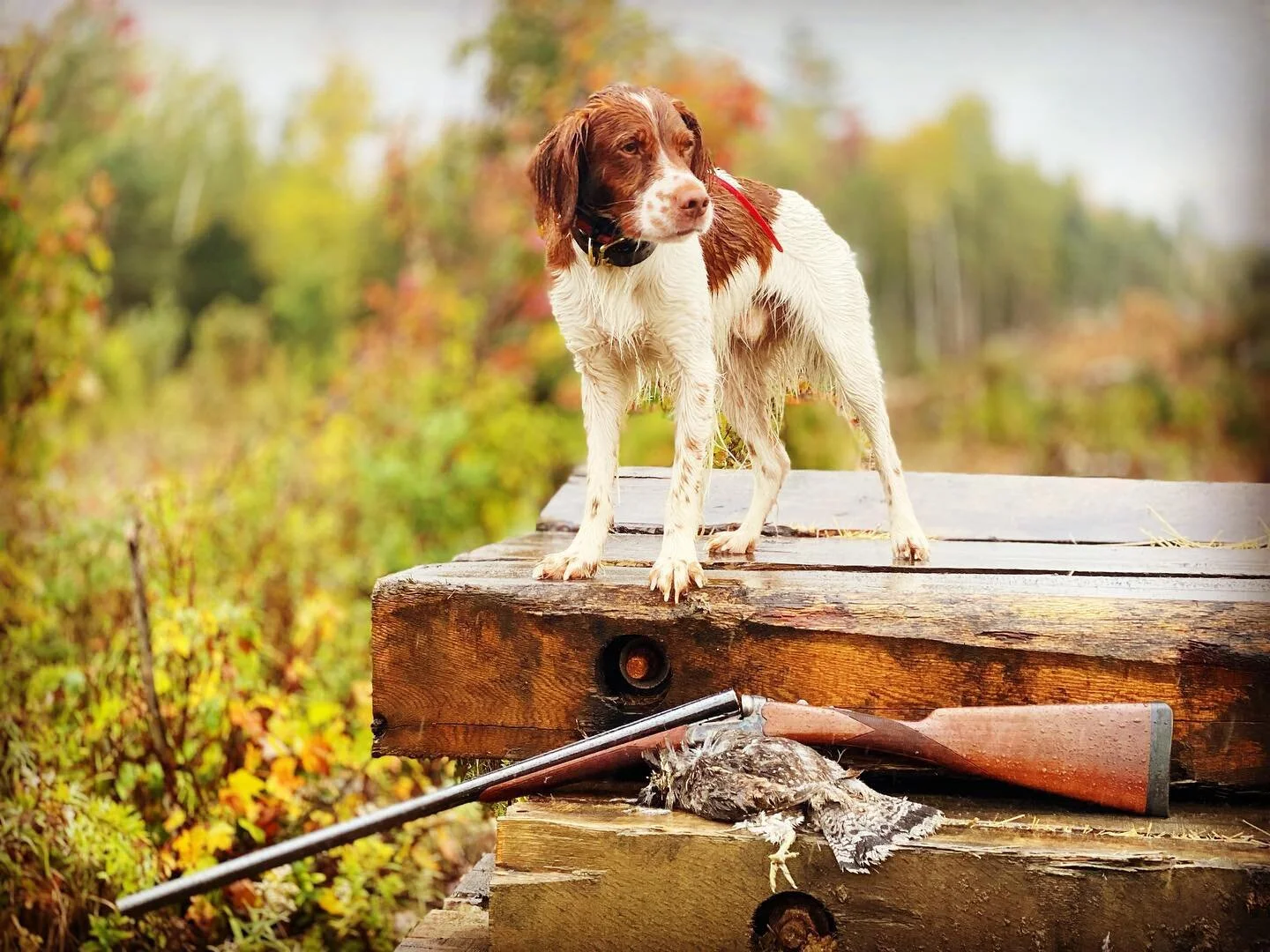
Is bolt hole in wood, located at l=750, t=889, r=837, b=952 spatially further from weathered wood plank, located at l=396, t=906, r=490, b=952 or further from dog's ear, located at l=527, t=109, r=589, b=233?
dog's ear, located at l=527, t=109, r=589, b=233

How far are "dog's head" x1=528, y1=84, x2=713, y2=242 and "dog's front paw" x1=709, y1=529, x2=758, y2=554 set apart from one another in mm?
799

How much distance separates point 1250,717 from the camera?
2.15m

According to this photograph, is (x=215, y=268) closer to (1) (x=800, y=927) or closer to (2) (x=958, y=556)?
(2) (x=958, y=556)

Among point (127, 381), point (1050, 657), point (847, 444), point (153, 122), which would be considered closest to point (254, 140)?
point (153, 122)

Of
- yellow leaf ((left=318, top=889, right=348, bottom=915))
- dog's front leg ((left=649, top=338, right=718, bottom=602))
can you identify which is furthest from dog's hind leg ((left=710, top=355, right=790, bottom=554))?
yellow leaf ((left=318, top=889, right=348, bottom=915))

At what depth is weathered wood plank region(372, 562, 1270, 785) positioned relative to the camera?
7.12ft

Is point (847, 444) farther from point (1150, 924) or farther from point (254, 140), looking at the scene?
point (254, 140)

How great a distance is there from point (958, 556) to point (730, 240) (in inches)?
33.6

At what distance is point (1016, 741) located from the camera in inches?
82.8

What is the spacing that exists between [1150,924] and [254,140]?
10.6 m

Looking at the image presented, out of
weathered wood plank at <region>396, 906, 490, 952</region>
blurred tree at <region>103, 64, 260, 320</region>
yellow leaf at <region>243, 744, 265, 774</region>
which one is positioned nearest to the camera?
weathered wood plank at <region>396, 906, 490, 952</region>

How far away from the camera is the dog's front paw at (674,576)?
2301 millimetres

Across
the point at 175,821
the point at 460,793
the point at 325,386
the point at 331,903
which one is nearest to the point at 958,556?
the point at 460,793

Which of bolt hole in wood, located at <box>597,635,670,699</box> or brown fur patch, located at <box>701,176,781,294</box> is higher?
brown fur patch, located at <box>701,176,781,294</box>
